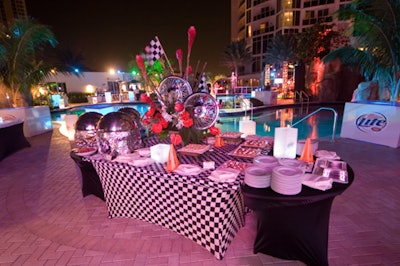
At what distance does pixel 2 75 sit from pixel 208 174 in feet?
26.9

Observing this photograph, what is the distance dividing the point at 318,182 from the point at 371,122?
5.35 meters

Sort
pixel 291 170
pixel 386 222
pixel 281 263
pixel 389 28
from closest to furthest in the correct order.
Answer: pixel 291 170
pixel 281 263
pixel 386 222
pixel 389 28

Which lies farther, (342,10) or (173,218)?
(342,10)

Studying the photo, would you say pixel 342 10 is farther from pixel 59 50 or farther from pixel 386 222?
pixel 59 50

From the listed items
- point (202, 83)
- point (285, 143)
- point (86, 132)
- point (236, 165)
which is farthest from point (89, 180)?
point (285, 143)

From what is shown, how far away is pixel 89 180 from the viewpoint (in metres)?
3.26

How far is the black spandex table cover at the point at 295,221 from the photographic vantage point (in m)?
1.60

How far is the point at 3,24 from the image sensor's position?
671cm

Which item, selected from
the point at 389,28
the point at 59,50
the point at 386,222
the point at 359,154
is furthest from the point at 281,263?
the point at 59,50

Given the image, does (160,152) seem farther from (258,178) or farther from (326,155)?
(326,155)

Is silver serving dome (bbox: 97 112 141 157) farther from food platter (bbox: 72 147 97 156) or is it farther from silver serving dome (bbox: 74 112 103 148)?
silver serving dome (bbox: 74 112 103 148)

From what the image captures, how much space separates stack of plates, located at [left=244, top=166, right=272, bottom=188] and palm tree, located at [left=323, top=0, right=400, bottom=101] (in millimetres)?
6163

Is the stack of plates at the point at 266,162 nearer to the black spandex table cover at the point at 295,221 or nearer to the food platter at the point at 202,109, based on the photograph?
the black spandex table cover at the point at 295,221

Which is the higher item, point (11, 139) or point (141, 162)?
point (141, 162)
